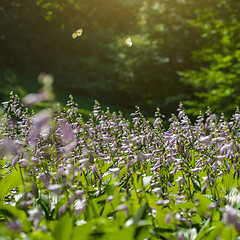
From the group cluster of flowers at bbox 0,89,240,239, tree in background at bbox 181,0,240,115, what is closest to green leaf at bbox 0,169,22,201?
cluster of flowers at bbox 0,89,240,239

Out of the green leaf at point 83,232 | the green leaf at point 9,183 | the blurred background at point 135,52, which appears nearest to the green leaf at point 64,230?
the green leaf at point 83,232

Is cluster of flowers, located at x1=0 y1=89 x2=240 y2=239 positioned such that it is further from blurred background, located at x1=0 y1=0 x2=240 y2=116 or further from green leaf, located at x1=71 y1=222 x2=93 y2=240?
blurred background, located at x1=0 y1=0 x2=240 y2=116

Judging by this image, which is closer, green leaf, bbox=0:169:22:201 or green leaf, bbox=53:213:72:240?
green leaf, bbox=53:213:72:240

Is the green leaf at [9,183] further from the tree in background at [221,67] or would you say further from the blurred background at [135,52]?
the tree in background at [221,67]

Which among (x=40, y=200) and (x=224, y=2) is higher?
(x=224, y=2)

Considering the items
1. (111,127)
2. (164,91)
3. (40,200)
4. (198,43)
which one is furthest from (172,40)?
(40,200)

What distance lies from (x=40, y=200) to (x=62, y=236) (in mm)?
1279

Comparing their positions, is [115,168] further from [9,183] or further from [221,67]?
[221,67]

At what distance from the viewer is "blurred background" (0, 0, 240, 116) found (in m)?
10.6

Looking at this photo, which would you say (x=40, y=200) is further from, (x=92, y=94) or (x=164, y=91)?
(x=92, y=94)

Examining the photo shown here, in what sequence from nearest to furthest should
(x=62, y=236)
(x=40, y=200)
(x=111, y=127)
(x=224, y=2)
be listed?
1. (x=62, y=236)
2. (x=40, y=200)
3. (x=111, y=127)
4. (x=224, y=2)

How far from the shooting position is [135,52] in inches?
848

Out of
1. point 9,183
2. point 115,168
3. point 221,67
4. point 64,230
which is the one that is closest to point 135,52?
point 221,67

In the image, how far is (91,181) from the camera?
180 inches
